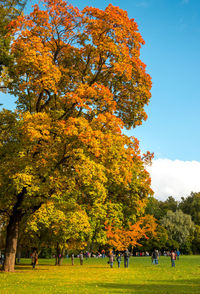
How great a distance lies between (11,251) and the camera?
81.8 ft

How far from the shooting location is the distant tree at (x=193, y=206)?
107419mm

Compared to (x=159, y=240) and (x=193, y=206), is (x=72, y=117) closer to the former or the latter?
(x=159, y=240)

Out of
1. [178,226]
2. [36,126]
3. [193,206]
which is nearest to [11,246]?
[36,126]

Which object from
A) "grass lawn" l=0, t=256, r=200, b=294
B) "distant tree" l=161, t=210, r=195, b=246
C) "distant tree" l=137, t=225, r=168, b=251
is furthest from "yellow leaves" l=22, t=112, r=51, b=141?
"distant tree" l=161, t=210, r=195, b=246

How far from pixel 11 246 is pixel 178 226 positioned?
235 ft

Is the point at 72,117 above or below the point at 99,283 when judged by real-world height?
above

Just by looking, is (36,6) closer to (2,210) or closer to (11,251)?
(2,210)

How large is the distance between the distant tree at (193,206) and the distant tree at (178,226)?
655 inches

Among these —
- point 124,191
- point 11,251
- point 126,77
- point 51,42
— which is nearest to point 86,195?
point 124,191

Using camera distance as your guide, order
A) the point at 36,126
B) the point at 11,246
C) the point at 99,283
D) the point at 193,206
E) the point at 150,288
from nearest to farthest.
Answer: the point at 150,288 < the point at 99,283 < the point at 36,126 < the point at 11,246 < the point at 193,206

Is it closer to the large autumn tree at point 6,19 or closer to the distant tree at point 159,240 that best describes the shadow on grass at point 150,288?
the large autumn tree at point 6,19

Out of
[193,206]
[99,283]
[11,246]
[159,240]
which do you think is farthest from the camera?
[193,206]

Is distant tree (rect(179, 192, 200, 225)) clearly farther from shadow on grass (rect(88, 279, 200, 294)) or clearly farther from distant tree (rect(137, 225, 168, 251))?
shadow on grass (rect(88, 279, 200, 294))

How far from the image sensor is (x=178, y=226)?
297ft
